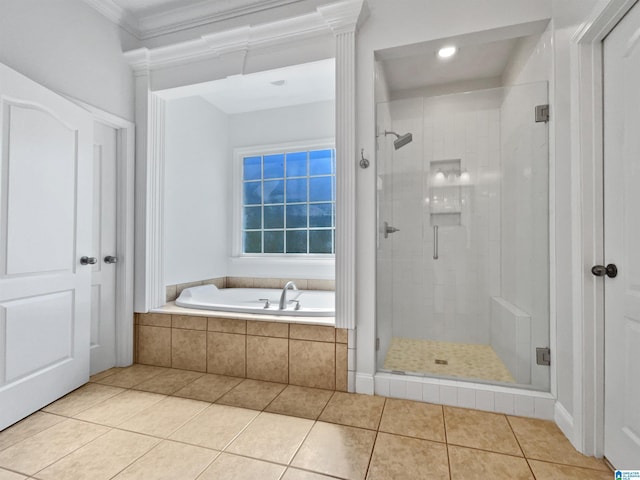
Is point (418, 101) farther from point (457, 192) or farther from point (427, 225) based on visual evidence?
point (427, 225)

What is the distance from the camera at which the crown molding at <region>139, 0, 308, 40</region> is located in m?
2.22

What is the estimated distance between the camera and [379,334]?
6.73ft

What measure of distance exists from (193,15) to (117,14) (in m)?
0.56

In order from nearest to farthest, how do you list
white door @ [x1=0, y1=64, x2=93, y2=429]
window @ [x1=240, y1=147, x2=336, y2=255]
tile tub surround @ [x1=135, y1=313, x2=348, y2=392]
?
white door @ [x1=0, y1=64, x2=93, y2=429] < tile tub surround @ [x1=135, y1=313, x2=348, y2=392] < window @ [x1=240, y1=147, x2=336, y2=255]

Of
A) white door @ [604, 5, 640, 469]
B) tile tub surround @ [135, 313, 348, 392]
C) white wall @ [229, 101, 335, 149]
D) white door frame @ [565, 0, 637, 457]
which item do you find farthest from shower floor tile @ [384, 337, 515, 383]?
white wall @ [229, 101, 335, 149]

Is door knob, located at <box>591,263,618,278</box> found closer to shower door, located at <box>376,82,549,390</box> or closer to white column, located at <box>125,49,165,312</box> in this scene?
shower door, located at <box>376,82,549,390</box>

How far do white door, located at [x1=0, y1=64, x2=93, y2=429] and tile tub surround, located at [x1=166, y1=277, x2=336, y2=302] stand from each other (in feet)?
3.23

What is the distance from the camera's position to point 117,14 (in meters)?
2.37

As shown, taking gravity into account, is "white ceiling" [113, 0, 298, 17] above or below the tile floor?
above

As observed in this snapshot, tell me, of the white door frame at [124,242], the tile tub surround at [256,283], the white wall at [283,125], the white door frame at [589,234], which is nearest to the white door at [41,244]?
the white door frame at [124,242]

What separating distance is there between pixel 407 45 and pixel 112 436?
2.66 meters

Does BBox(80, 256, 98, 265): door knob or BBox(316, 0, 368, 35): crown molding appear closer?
BBox(316, 0, 368, 35): crown molding

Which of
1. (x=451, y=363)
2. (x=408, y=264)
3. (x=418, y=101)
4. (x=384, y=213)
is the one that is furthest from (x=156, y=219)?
(x=451, y=363)

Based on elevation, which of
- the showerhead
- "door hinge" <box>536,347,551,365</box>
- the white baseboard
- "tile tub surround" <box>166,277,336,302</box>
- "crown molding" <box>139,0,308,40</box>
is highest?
"crown molding" <box>139,0,308,40</box>
